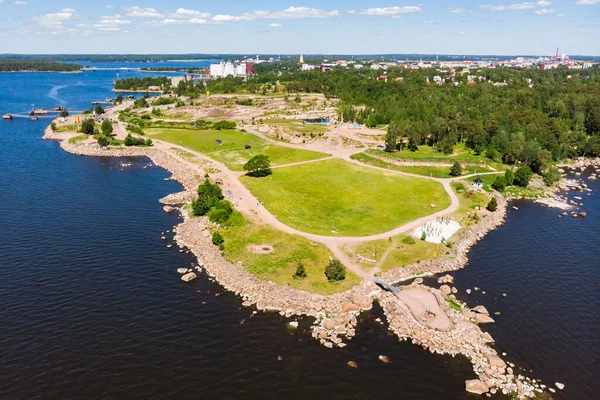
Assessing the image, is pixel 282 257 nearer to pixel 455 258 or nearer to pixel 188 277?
pixel 188 277

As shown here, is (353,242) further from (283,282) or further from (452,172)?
(452,172)

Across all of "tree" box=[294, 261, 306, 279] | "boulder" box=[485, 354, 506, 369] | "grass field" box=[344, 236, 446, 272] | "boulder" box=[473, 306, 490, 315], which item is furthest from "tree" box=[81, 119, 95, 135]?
"boulder" box=[485, 354, 506, 369]

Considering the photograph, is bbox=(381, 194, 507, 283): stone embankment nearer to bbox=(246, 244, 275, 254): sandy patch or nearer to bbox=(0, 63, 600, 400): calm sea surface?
bbox=(0, 63, 600, 400): calm sea surface

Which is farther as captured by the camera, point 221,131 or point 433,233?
point 221,131

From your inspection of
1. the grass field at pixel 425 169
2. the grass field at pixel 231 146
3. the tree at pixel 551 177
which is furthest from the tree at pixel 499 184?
the grass field at pixel 231 146

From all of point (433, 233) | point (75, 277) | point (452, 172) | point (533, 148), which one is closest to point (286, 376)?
point (75, 277)

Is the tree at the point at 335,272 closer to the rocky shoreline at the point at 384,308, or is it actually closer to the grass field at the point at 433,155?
the rocky shoreline at the point at 384,308

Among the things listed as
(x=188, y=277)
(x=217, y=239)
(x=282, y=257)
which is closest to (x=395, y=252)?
(x=282, y=257)
